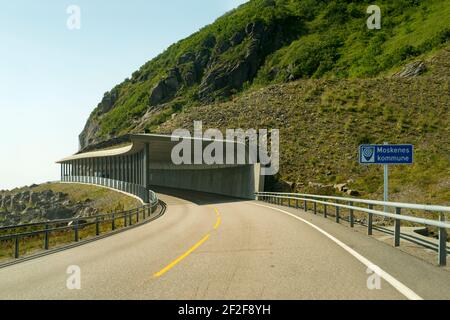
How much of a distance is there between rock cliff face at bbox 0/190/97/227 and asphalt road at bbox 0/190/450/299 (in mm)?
39700

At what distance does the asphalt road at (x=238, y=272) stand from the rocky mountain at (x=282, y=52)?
240ft

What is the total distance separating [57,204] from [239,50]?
6552cm

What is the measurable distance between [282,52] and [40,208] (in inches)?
2796

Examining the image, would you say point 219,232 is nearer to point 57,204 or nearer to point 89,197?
point 89,197

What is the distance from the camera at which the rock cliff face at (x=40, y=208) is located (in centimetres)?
5231

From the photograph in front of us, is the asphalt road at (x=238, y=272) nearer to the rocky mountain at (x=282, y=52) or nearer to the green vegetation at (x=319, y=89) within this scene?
the green vegetation at (x=319, y=89)

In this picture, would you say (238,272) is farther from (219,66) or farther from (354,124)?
(219,66)

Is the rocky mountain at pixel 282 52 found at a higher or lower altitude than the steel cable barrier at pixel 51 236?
higher

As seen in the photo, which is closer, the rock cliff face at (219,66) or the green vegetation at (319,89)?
the green vegetation at (319,89)

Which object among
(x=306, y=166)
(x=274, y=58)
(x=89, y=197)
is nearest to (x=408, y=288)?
(x=306, y=166)

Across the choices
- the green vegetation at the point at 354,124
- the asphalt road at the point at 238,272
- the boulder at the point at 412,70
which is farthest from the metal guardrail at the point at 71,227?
the boulder at the point at 412,70

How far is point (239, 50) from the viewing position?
11219cm

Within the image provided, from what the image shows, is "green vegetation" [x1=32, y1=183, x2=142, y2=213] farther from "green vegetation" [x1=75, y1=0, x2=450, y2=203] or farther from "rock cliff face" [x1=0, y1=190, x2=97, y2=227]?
"green vegetation" [x1=75, y1=0, x2=450, y2=203]
